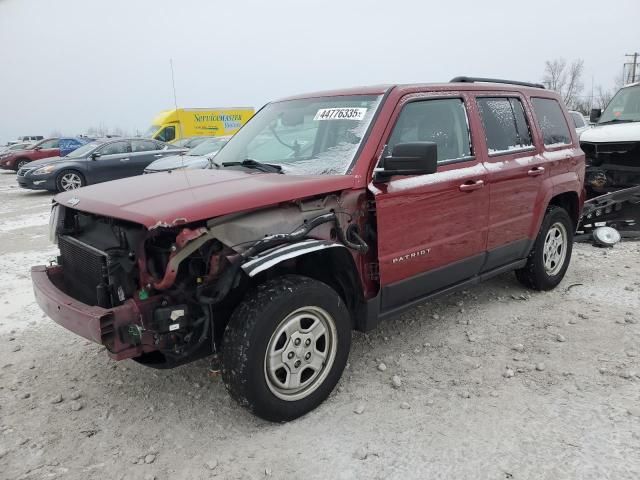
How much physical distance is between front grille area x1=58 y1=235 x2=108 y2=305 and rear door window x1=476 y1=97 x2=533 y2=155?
3.00 meters

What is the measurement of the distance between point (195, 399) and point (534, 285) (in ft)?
11.2

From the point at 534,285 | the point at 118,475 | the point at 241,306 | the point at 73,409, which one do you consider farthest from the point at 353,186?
the point at 534,285

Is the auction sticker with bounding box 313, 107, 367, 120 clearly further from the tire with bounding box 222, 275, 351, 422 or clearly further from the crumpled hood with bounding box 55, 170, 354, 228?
the tire with bounding box 222, 275, 351, 422

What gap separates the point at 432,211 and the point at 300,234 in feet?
3.73

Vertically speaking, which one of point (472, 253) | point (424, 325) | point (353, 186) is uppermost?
point (353, 186)

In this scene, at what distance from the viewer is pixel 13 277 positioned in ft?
19.8

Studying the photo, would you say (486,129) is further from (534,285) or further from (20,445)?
(20,445)

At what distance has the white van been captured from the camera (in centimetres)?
733

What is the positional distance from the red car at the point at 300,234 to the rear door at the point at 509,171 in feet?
0.06

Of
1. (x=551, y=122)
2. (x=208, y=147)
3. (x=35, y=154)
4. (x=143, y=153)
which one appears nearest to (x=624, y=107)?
(x=551, y=122)

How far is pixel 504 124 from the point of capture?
4.39 meters

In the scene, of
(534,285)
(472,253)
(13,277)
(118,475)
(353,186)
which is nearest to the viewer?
(118,475)

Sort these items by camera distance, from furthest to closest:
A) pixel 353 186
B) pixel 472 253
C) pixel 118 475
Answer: pixel 472 253 < pixel 353 186 < pixel 118 475

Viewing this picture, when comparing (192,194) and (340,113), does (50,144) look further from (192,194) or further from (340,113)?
(192,194)
